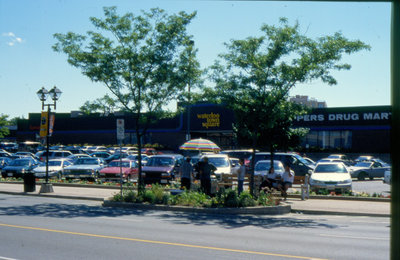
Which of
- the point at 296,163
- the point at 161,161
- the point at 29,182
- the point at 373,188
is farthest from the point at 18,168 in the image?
the point at 373,188

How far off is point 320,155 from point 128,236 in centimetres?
3887

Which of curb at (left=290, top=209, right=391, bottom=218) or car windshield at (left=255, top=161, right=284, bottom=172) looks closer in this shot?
curb at (left=290, top=209, right=391, bottom=218)

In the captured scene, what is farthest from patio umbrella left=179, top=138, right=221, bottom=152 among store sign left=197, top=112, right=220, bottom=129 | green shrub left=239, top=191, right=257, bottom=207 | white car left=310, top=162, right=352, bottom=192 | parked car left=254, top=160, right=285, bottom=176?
store sign left=197, top=112, right=220, bottom=129

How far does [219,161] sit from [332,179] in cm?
605

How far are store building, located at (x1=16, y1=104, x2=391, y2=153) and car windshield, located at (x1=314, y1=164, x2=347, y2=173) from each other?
14.0 metres

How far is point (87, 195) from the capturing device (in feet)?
67.4

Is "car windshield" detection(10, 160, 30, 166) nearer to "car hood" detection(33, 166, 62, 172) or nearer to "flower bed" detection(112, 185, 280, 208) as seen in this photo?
"car hood" detection(33, 166, 62, 172)

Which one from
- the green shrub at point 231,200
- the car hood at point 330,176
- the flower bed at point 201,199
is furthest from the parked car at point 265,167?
the green shrub at point 231,200

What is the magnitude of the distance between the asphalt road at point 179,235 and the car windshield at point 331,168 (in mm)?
6980

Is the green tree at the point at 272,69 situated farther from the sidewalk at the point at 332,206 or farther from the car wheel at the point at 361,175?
the car wheel at the point at 361,175

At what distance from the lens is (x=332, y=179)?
20922 mm

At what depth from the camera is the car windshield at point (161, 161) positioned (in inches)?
976

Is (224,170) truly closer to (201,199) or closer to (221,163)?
(221,163)

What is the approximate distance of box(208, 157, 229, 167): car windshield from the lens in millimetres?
23812
